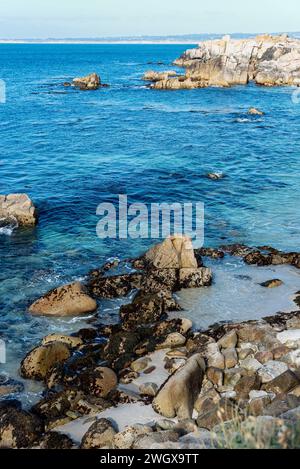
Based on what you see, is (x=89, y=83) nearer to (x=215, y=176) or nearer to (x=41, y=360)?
(x=215, y=176)

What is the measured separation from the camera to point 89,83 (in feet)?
331

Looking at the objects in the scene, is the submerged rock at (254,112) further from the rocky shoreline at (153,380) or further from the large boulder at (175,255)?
the rocky shoreline at (153,380)

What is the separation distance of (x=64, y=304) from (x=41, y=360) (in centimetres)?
411

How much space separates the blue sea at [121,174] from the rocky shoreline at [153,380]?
1.54 m

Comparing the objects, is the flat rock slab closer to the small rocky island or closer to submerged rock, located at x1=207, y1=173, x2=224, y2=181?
submerged rock, located at x1=207, y1=173, x2=224, y2=181

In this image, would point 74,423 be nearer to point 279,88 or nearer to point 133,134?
point 133,134

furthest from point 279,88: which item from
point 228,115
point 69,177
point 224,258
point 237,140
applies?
point 224,258

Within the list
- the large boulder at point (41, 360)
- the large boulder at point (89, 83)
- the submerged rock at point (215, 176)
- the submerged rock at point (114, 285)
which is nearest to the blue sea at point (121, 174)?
the submerged rock at point (215, 176)

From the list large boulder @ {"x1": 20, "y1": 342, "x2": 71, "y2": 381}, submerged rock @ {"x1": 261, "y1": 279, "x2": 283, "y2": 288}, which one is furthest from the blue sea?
submerged rock @ {"x1": 261, "y1": 279, "x2": 283, "y2": 288}

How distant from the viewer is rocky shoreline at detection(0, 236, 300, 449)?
13000 mm

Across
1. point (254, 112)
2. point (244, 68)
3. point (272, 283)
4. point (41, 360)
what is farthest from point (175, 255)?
point (244, 68)

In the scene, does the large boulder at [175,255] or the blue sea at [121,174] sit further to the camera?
the blue sea at [121,174]

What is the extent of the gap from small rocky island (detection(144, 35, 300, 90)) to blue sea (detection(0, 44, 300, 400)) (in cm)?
2100

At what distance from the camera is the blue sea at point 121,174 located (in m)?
25.3
